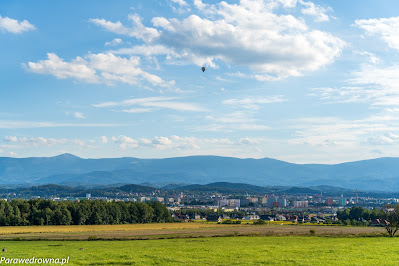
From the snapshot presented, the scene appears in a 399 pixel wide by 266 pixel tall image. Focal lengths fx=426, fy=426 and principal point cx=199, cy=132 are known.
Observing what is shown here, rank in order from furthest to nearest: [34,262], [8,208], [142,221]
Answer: [142,221] → [8,208] → [34,262]

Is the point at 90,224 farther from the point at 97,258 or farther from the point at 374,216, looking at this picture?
the point at 374,216

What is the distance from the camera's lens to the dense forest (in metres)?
102

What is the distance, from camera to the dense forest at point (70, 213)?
102m

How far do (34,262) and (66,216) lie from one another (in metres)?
77.1

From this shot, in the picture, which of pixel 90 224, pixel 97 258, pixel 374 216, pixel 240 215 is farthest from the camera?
pixel 240 215

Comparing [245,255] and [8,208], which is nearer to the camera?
[245,255]

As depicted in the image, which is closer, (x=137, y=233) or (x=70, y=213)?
(x=137, y=233)

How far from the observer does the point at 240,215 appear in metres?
176

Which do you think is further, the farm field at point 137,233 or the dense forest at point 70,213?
the dense forest at point 70,213

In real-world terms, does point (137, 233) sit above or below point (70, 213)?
below

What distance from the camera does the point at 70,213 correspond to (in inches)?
4163

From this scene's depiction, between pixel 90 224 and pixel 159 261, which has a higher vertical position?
pixel 159 261

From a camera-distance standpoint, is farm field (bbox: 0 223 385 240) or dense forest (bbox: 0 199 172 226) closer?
farm field (bbox: 0 223 385 240)

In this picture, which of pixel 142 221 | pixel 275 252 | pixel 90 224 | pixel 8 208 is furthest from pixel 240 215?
pixel 275 252
